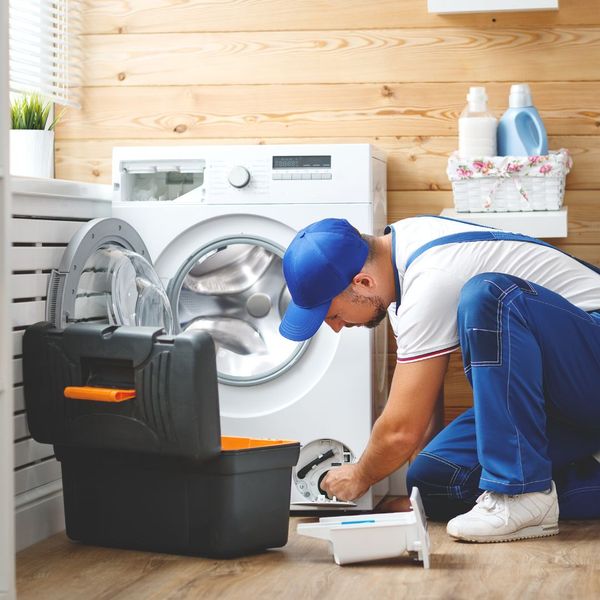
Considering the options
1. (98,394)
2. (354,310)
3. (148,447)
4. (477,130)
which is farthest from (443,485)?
(477,130)

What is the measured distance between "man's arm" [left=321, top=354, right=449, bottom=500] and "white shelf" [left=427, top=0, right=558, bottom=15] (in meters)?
1.20

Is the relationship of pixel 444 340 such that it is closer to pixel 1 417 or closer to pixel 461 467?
pixel 461 467

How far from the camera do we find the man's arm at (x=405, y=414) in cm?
210

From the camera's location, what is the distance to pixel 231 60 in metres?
3.10

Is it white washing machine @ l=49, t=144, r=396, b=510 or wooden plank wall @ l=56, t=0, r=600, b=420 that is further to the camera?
wooden plank wall @ l=56, t=0, r=600, b=420

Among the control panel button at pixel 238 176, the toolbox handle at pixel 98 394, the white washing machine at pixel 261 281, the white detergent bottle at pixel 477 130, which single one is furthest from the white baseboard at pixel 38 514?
the white detergent bottle at pixel 477 130

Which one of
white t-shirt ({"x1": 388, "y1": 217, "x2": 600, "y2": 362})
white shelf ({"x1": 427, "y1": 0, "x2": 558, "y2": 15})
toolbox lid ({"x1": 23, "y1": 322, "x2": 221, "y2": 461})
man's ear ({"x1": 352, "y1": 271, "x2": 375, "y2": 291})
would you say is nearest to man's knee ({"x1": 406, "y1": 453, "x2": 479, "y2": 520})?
white t-shirt ({"x1": 388, "y1": 217, "x2": 600, "y2": 362})

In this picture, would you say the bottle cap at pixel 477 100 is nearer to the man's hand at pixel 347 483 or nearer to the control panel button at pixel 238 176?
the control panel button at pixel 238 176

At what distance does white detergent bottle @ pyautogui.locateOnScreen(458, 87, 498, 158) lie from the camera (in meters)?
2.78

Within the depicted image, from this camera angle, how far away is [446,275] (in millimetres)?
2162

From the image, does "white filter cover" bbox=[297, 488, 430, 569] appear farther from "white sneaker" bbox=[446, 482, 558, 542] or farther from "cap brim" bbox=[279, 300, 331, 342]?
"cap brim" bbox=[279, 300, 331, 342]

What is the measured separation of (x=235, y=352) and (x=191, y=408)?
2.35 feet

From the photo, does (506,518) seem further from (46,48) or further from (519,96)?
(46,48)

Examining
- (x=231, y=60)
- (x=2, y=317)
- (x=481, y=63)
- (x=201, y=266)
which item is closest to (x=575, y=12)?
(x=481, y=63)
